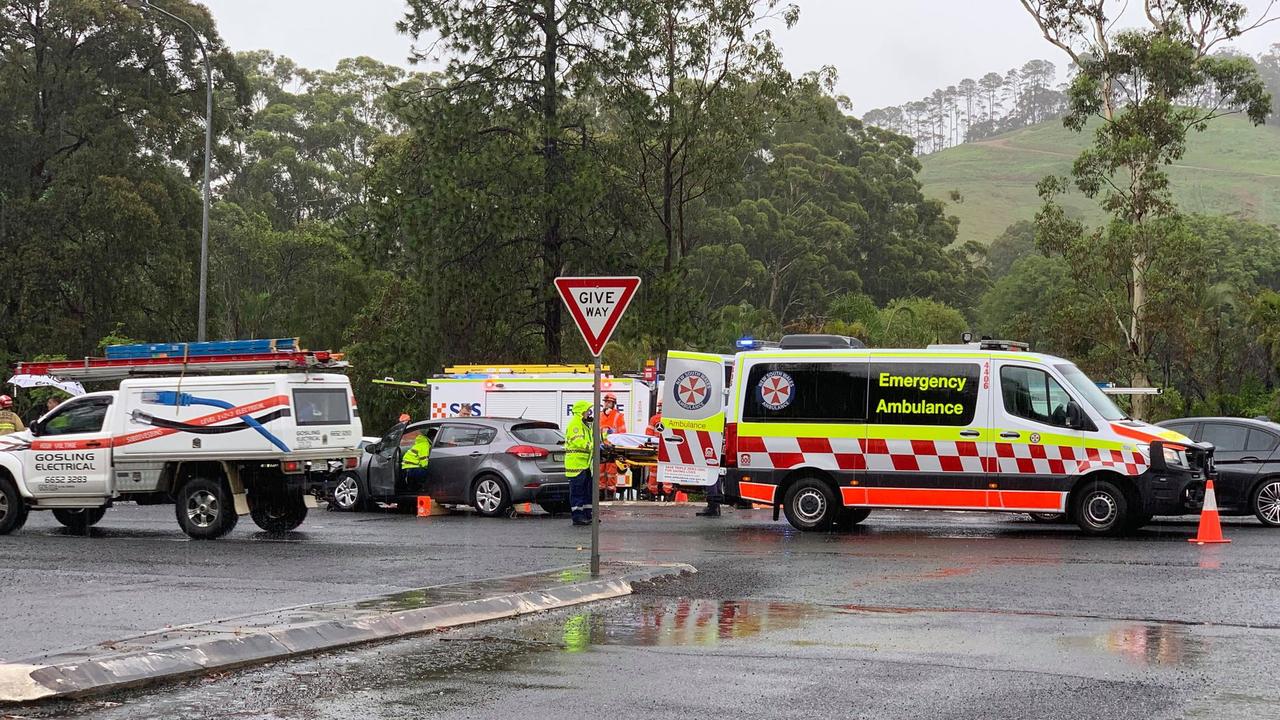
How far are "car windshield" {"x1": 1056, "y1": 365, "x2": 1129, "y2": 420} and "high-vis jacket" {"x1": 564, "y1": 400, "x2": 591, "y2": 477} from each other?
612 centimetres

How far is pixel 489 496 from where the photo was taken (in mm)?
21500

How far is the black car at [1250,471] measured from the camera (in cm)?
1956

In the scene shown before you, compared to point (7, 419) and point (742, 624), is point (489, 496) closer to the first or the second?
point (7, 419)

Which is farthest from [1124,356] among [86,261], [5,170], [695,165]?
[5,170]

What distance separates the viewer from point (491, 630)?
9.91 meters

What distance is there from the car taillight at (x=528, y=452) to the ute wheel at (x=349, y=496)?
9.79ft

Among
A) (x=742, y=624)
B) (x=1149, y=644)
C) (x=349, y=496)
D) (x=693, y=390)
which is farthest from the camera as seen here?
(x=349, y=496)

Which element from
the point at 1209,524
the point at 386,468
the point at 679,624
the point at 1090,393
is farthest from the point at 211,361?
the point at 1209,524

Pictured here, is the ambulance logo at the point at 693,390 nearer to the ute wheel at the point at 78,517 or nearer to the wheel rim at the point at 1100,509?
the wheel rim at the point at 1100,509

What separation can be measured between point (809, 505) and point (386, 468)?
275 inches

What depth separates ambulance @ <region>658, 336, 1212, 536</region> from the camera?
694 inches

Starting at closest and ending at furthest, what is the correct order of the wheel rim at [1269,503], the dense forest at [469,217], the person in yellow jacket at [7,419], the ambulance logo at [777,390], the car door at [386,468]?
the ambulance logo at [777,390] → the wheel rim at [1269,503] → the person in yellow jacket at [7,419] → the car door at [386,468] → the dense forest at [469,217]

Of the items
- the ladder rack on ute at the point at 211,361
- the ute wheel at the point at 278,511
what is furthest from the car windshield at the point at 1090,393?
the ute wheel at the point at 278,511

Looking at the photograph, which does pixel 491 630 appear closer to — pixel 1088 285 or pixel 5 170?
pixel 1088 285
